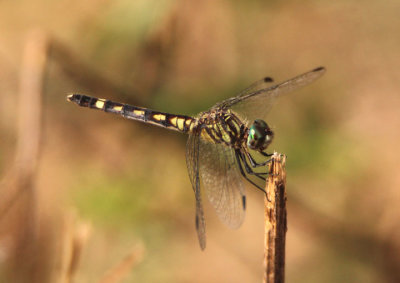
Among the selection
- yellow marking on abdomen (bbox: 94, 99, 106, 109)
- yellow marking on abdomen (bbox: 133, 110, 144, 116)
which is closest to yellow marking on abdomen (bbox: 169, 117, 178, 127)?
yellow marking on abdomen (bbox: 133, 110, 144, 116)

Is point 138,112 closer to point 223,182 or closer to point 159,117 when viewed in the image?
point 159,117

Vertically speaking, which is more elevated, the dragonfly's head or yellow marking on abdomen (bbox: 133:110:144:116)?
yellow marking on abdomen (bbox: 133:110:144:116)

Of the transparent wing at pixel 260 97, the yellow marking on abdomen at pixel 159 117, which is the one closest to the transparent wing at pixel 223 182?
the transparent wing at pixel 260 97

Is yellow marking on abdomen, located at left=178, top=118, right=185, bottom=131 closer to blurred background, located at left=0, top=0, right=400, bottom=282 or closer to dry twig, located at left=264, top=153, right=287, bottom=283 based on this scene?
blurred background, located at left=0, top=0, right=400, bottom=282

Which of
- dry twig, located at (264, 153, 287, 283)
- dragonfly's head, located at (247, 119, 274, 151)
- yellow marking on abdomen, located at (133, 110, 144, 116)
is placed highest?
yellow marking on abdomen, located at (133, 110, 144, 116)

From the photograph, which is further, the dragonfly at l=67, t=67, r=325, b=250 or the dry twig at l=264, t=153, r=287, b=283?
the dragonfly at l=67, t=67, r=325, b=250

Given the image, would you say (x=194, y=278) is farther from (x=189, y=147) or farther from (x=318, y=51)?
(x=318, y=51)

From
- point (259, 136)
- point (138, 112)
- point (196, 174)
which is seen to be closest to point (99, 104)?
point (138, 112)
